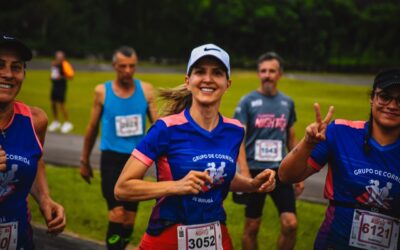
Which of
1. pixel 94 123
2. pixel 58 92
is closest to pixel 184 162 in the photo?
pixel 94 123

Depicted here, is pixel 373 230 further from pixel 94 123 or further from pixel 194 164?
pixel 94 123

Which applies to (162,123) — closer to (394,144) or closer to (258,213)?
(394,144)

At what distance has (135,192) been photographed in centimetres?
297

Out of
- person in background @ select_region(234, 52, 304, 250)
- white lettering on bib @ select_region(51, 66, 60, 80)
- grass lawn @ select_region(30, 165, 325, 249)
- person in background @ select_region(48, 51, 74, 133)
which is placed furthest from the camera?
white lettering on bib @ select_region(51, 66, 60, 80)

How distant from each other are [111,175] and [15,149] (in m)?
2.70

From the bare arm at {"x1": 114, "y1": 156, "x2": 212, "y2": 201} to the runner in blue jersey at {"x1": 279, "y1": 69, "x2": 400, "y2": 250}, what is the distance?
0.77m

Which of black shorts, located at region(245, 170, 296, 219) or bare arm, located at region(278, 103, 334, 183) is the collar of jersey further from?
black shorts, located at region(245, 170, 296, 219)

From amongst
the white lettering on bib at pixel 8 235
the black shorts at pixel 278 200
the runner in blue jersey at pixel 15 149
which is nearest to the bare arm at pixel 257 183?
the runner in blue jersey at pixel 15 149

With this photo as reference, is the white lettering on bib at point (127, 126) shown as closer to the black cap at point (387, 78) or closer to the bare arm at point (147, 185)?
the bare arm at point (147, 185)

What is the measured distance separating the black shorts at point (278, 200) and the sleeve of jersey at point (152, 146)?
2.68 metres

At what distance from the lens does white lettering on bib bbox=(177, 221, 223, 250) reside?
313cm

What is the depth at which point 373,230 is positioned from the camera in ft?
10.7

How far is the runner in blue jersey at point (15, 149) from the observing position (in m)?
3.05

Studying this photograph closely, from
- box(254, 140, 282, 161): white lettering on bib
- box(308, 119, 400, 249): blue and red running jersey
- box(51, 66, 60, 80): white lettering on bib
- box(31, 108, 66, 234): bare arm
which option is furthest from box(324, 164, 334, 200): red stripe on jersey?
box(51, 66, 60, 80): white lettering on bib
